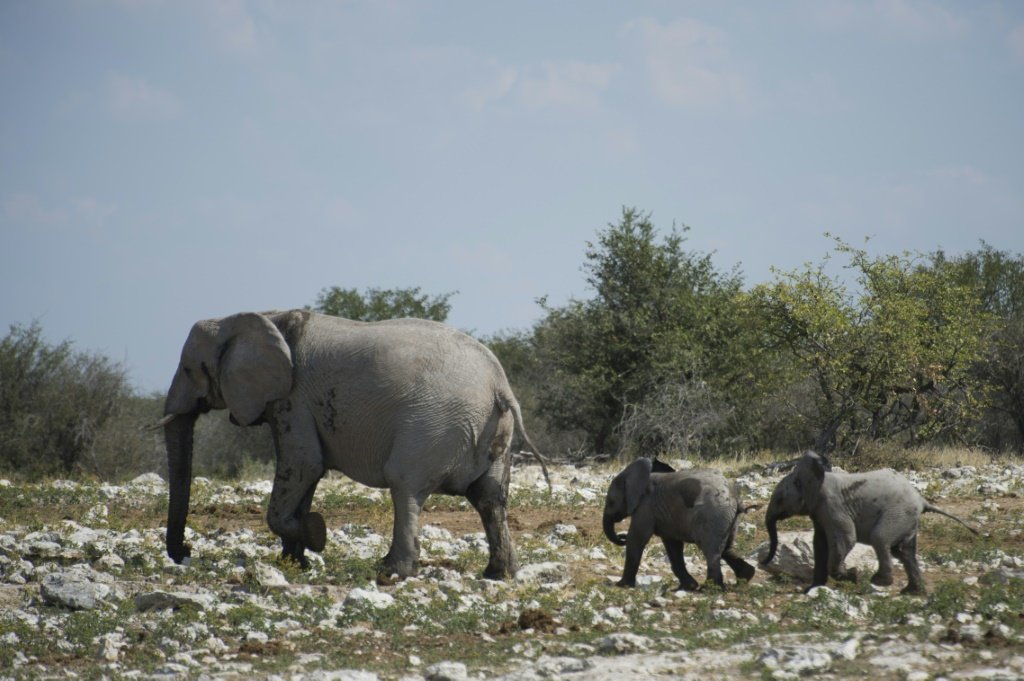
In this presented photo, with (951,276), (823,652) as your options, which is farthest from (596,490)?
(951,276)

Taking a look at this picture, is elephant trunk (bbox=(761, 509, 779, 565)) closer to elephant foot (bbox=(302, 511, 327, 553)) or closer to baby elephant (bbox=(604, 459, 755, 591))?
baby elephant (bbox=(604, 459, 755, 591))

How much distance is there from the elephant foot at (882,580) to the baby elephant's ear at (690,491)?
178cm

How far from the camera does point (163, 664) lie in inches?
317

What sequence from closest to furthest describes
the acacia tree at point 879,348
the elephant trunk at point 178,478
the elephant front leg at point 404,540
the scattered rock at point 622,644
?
the scattered rock at point 622,644 → the elephant front leg at point 404,540 → the elephant trunk at point 178,478 → the acacia tree at point 879,348

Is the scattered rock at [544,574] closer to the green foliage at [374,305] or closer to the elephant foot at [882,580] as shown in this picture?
the elephant foot at [882,580]

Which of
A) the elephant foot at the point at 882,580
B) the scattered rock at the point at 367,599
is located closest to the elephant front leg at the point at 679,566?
the elephant foot at the point at 882,580

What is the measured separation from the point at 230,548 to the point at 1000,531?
881 centimetres

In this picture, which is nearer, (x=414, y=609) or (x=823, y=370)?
(x=414, y=609)

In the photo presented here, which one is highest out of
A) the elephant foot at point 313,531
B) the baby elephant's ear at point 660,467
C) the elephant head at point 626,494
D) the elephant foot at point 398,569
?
the baby elephant's ear at point 660,467

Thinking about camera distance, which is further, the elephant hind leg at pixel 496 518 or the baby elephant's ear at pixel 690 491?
the elephant hind leg at pixel 496 518

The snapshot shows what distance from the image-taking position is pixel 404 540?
11.0 meters

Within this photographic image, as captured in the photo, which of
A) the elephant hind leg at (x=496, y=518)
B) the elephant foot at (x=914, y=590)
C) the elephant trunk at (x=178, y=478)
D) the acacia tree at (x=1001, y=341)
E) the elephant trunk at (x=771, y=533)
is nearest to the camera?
the elephant foot at (x=914, y=590)

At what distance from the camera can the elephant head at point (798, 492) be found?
11.0 meters

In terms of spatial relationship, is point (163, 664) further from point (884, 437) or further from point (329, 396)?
point (884, 437)
